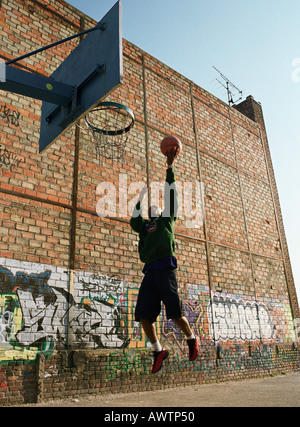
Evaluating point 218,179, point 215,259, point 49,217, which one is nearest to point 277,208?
point 218,179

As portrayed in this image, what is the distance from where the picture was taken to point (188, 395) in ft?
17.9

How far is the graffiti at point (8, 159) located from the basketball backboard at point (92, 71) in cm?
111

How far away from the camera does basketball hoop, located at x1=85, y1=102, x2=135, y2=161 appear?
4477mm

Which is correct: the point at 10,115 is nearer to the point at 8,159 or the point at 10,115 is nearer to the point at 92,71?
the point at 8,159

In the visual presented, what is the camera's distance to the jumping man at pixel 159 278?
10.7 feet

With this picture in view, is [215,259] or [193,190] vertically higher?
[193,190]

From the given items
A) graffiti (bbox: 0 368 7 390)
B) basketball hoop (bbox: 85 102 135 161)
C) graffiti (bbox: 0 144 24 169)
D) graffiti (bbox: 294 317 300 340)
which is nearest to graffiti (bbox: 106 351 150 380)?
graffiti (bbox: 0 368 7 390)

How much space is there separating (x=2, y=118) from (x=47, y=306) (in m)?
2.93

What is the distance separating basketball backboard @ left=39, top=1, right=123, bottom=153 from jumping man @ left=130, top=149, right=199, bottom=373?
1.02 meters

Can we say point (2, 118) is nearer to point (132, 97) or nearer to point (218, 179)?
point (132, 97)
